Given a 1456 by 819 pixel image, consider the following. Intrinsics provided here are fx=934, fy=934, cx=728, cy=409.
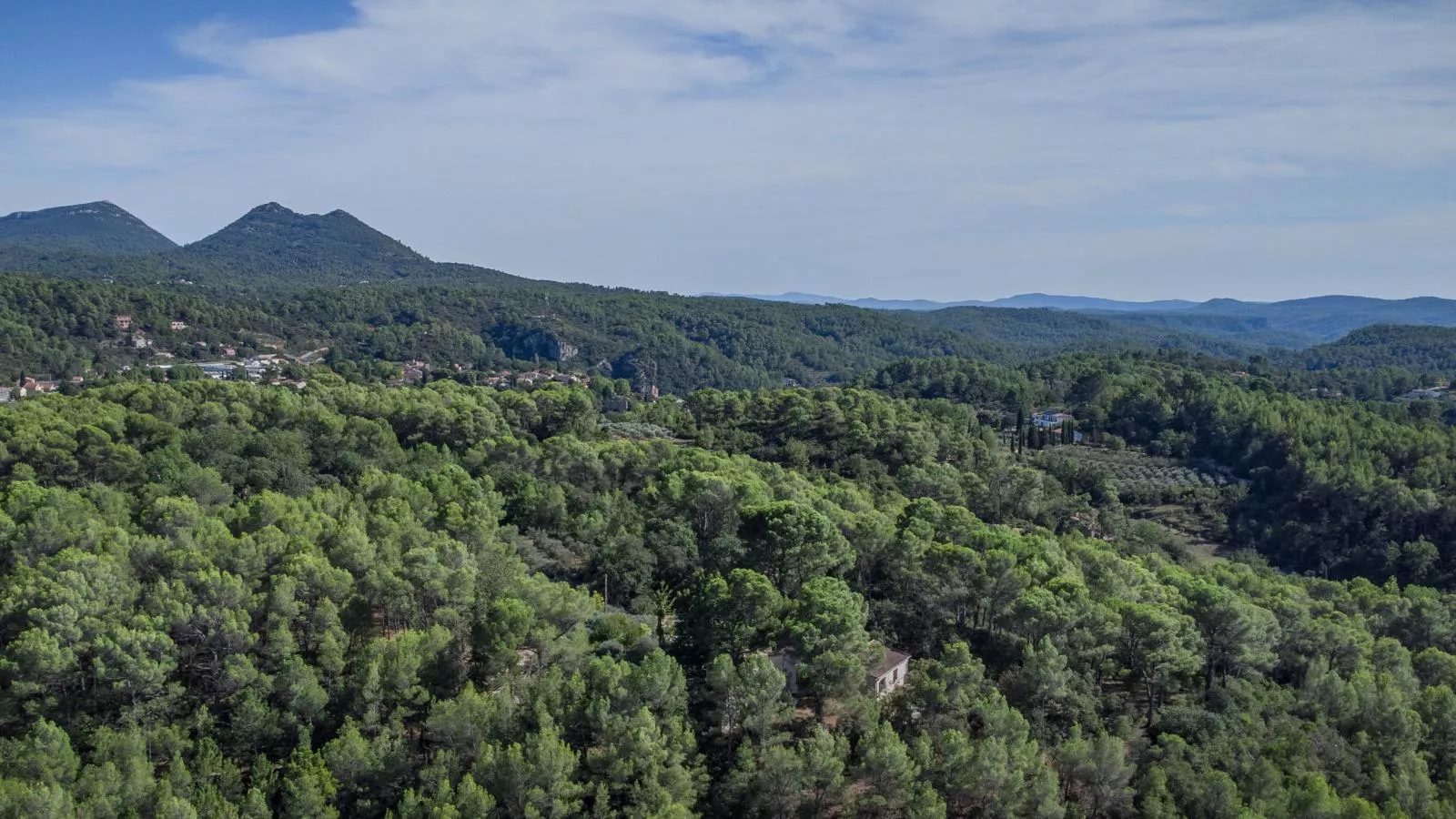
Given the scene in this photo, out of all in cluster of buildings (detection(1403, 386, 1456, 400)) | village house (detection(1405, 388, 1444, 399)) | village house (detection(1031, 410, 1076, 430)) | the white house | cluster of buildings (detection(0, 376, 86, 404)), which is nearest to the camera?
the white house

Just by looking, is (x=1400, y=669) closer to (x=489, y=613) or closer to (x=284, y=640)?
(x=489, y=613)

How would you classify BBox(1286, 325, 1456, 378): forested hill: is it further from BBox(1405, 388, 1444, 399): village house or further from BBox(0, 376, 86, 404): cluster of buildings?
BBox(0, 376, 86, 404): cluster of buildings

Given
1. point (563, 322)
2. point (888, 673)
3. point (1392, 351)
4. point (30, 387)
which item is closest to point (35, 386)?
point (30, 387)

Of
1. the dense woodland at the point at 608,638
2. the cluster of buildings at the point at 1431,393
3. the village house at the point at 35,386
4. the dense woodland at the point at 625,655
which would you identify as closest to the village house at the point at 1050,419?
the dense woodland at the point at 608,638

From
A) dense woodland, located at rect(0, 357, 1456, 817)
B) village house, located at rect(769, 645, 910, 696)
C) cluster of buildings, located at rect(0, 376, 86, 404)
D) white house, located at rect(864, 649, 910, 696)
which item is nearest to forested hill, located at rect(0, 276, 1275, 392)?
cluster of buildings, located at rect(0, 376, 86, 404)

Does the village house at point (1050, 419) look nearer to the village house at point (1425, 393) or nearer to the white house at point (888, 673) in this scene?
the village house at point (1425, 393)

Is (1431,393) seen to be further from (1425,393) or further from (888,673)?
(888,673)

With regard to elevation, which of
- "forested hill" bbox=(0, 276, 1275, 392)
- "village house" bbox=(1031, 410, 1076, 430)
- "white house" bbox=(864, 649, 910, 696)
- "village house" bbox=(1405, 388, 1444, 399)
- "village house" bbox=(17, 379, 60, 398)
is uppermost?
"forested hill" bbox=(0, 276, 1275, 392)

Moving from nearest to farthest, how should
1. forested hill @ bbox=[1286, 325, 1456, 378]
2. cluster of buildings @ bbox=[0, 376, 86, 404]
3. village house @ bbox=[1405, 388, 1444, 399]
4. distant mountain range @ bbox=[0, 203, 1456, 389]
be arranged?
cluster of buildings @ bbox=[0, 376, 86, 404] → village house @ bbox=[1405, 388, 1444, 399] → distant mountain range @ bbox=[0, 203, 1456, 389] → forested hill @ bbox=[1286, 325, 1456, 378]
